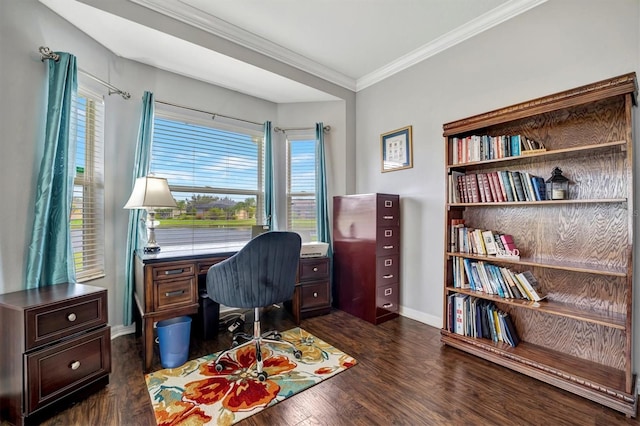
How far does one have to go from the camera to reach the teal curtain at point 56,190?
5.79 feet

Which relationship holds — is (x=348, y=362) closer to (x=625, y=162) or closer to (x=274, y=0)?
(x=625, y=162)

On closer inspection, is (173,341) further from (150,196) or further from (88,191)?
(88,191)

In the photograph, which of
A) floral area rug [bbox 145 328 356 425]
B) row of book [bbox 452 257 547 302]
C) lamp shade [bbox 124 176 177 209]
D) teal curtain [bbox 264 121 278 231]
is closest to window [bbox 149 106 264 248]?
teal curtain [bbox 264 121 278 231]

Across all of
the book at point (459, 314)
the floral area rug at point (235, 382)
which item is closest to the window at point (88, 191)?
the floral area rug at point (235, 382)

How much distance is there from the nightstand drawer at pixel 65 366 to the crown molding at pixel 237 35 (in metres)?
2.33

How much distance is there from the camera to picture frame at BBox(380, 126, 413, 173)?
2.93 meters

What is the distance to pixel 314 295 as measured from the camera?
9.67ft

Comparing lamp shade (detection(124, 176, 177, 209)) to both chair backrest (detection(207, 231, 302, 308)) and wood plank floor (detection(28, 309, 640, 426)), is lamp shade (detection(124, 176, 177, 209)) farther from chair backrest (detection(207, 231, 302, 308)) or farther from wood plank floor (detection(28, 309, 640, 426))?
wood plank floor (detection(28, 309, 640, 426))

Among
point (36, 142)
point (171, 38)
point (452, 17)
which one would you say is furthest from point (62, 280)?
point (452, 17)

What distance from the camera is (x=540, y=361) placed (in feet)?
5.97

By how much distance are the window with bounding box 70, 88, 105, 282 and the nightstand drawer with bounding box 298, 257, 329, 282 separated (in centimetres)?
175

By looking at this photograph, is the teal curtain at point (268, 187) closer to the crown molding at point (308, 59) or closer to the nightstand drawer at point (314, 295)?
the nightstand drawer at point (314, 295)

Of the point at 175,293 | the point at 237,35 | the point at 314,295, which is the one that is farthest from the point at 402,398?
the point at 237,35

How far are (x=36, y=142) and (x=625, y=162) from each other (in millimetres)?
3712
